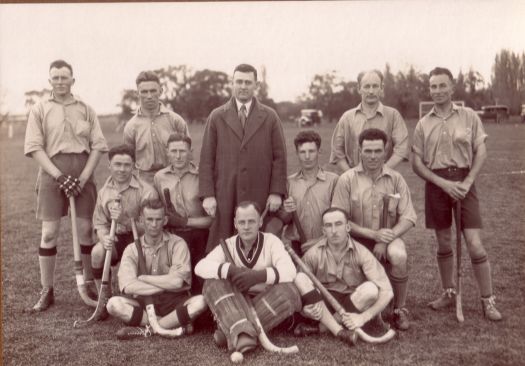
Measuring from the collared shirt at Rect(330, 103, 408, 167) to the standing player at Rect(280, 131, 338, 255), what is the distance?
0.45m

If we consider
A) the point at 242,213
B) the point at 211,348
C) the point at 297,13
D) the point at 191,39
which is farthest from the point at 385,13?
the point at 211,348

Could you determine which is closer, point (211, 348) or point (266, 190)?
point (211, 348)

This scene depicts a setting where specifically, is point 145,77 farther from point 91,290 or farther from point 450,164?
point 450,164

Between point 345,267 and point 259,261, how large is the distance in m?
0.70

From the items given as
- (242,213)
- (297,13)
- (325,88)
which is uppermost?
(297,13)

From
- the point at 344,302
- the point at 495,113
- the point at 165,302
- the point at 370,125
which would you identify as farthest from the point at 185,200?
the point at 495,113

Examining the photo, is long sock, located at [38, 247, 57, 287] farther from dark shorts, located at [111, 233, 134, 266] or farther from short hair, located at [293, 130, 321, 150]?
short hair, located at [293, 130, 321, 150]

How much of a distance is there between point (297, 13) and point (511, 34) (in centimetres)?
182

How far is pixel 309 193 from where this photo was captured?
15.7 feet

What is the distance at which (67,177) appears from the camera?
4852 millimetres

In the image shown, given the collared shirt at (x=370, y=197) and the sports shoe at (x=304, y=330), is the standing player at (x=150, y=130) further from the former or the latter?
the sports shoe at (x=304, y=330)

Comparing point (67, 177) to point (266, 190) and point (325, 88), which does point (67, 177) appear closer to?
point (266, 190)

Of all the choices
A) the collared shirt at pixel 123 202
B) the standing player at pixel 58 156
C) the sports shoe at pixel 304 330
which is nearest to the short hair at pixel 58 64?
the standing player at pixel 58 156

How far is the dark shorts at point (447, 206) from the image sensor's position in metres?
4.68
